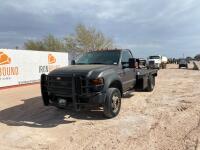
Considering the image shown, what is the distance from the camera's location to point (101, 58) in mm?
8820

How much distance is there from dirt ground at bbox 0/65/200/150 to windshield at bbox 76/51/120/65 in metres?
1.69

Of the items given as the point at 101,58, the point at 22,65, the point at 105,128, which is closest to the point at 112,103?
the point at 105,128

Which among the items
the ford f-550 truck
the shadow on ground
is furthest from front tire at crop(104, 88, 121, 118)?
the shadow on ground

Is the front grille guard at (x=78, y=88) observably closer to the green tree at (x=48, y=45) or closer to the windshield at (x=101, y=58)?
the windshield at (x=101, y=58)

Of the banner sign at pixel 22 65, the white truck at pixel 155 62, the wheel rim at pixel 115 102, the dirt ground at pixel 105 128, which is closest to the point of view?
the dirt ground at pixel 105 128

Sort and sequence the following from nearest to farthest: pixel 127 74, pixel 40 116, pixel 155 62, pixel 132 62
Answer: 1. pixel 40 116
2. pixel 132 62
3. pixel 127 74
4. pixel 155 62

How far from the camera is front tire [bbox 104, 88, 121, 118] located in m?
7.11

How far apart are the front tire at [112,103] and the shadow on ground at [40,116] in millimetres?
357

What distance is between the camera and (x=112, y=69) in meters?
7.76

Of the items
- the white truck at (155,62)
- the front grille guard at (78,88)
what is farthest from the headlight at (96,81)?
the white truck at (155,62)

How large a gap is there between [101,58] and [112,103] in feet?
6.68

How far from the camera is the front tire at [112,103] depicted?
7.11 metres

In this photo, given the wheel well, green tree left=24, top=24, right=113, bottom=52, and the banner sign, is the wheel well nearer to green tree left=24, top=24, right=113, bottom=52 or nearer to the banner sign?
the banner sign

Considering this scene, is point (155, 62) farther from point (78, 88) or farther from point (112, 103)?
point (78, 88)
